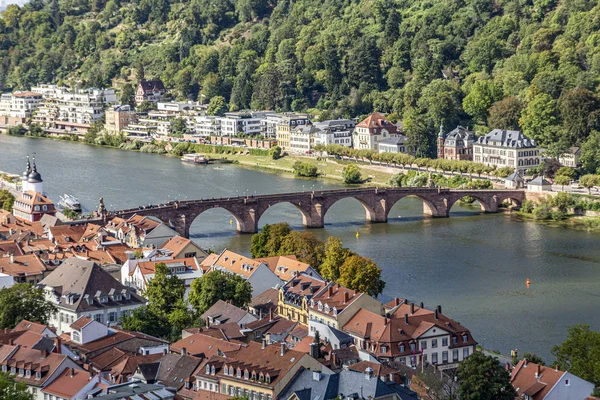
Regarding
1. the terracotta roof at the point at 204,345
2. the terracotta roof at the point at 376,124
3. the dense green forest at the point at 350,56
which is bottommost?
the terracotta roof at the point at 204,345

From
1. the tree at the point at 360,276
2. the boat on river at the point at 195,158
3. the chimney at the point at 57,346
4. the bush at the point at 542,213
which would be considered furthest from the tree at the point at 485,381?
the boat on river at the point at 195,158

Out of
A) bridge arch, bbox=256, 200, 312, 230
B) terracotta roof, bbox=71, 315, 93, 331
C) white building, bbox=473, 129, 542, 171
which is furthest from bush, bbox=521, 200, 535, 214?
terracotta roof, bbox=71, 315, 93, 331

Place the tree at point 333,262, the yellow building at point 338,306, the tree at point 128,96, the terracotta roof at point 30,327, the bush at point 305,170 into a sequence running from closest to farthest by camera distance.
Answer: the terracotta roof at point 30,327 → the yellow building at point 338,306 → the tree at point 333,262 → the bush at point 305,170 → the tree at point 128,96

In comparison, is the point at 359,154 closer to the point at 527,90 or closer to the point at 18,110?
the point at 527,90

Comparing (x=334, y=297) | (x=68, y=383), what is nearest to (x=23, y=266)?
(x=334, y=297)

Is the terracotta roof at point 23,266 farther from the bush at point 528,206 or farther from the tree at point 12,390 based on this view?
the bush at point 528,206

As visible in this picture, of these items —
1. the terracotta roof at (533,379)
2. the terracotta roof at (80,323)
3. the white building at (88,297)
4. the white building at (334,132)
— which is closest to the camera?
the terracotta roof at (533,379)

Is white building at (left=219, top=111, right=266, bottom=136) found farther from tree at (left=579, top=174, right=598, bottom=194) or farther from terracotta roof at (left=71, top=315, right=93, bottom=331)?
terracotta roof at (left=71, top=315, right=93, bottom=331)

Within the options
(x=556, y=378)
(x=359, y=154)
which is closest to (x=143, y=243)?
(x=556, y=378)
